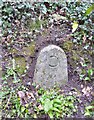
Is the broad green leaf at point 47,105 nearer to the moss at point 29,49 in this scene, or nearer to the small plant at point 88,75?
the small plant at point 88,75

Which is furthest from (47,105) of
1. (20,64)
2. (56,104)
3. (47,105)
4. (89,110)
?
(20,64)

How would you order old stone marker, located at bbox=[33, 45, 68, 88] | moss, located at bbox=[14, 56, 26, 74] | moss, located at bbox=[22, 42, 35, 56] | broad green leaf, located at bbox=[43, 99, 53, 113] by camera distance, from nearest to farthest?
broad green leaf, located at bbox=[43, 99, 53, 113] → old stone marker, located at bbox=[33, 45, 68, 88] → moss, located at bbox=[14, 56, 26, 74] → moss, located at bbox=[22, 42, 35, 56]

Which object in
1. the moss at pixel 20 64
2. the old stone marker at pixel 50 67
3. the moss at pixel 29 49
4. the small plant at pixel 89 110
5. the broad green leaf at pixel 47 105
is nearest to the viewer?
the broad green leaf at pixel 47 105

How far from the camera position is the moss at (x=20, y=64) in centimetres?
358

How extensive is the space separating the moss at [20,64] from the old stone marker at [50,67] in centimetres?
22

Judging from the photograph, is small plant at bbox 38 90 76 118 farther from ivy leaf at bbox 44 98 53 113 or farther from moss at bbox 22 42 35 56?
moss at bbox 22 42 35 56

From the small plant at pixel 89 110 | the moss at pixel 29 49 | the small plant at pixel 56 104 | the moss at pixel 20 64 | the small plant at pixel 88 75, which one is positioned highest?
the moss at pixel 29 49

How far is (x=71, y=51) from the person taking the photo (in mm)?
3863

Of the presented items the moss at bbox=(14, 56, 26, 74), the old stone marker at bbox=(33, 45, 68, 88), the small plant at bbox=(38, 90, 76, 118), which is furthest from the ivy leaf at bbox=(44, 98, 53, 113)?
the moss at bbox=(14, 56, 26, 74)

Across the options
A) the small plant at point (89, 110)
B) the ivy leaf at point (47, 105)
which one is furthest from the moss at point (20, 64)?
the small plant at point (89, 110)

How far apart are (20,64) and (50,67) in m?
0.44

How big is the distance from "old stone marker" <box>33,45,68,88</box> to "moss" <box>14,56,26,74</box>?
0.22 meters

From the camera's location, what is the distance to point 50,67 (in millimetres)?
3457

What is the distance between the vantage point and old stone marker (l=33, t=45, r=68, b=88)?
3.43 metres
